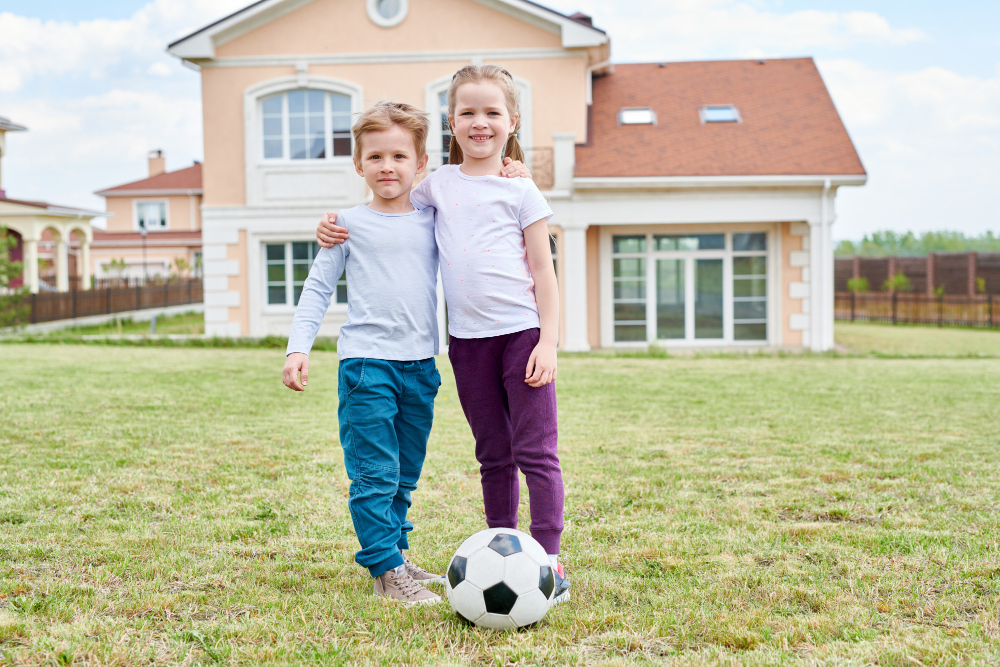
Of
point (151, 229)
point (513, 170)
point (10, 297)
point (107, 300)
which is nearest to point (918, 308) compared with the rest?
point (107, 300)

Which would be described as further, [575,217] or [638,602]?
[575,217]

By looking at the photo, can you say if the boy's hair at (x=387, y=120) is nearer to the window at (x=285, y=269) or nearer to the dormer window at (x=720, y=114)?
the window at (x=285, y=269)

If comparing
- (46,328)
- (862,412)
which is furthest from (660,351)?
(46,328)

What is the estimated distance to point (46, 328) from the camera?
2095 centimetres

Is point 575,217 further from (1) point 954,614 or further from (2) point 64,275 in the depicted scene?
(2) point 64,275

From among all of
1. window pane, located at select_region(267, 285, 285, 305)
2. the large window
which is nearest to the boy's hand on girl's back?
the large window

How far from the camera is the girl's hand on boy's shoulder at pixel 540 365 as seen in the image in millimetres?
2969

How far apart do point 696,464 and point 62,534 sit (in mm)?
3441

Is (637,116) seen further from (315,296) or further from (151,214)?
(151,214)

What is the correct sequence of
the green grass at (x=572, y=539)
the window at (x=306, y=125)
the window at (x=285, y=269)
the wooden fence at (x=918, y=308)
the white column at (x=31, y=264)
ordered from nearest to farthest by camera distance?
the green grass at (x=572, y=539) < the window at (x=306, y=125) < the window at (x=285, y=269) < the wooden fence at (x=918, y=308) < the white column at (x=31, y=264)

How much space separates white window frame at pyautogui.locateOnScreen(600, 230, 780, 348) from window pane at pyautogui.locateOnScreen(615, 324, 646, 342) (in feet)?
0.26

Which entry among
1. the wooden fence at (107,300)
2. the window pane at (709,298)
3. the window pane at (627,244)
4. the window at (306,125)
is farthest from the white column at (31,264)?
the window pane at (709,298)

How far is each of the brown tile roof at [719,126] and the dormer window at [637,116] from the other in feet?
0.46

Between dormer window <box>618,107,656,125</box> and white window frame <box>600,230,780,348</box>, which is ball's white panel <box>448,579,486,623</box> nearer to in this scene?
white window frame <box>600,230,780,348</box>
